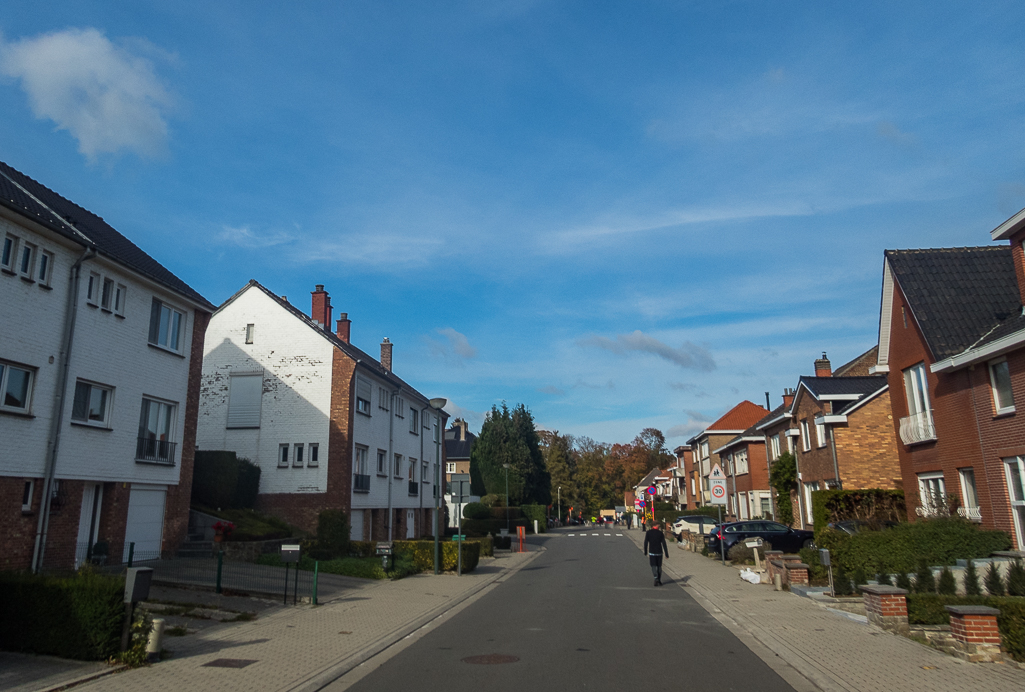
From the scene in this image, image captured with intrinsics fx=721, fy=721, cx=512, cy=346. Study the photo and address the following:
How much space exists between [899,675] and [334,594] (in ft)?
40.8

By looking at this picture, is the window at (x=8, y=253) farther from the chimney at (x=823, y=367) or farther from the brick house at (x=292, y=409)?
the chimney at (x=823, y=367)

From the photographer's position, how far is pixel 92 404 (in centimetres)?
1812

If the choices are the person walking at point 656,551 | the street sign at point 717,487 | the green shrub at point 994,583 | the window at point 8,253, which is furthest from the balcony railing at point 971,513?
the window at point 8,253

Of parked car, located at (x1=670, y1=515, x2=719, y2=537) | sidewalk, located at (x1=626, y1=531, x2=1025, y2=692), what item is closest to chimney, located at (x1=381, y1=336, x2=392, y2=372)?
parked car, located at (x1=670, y1=515, x2=719, y2=537)

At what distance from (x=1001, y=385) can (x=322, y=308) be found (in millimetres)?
29759

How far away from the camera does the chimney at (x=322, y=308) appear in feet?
123

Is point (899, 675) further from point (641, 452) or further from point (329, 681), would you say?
point (641, 452)

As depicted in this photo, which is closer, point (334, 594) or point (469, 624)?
point (469, 624)

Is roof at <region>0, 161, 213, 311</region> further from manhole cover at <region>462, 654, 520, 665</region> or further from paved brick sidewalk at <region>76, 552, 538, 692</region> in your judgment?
manhole cover at <region>462, 654, 520, 665</region>

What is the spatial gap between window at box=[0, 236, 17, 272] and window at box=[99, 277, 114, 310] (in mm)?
2721

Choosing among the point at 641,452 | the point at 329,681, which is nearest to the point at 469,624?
the point at 329,681

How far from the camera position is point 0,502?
15039 mm

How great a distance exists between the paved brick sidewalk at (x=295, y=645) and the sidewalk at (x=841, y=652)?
580cm

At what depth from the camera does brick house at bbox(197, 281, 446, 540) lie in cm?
2967
